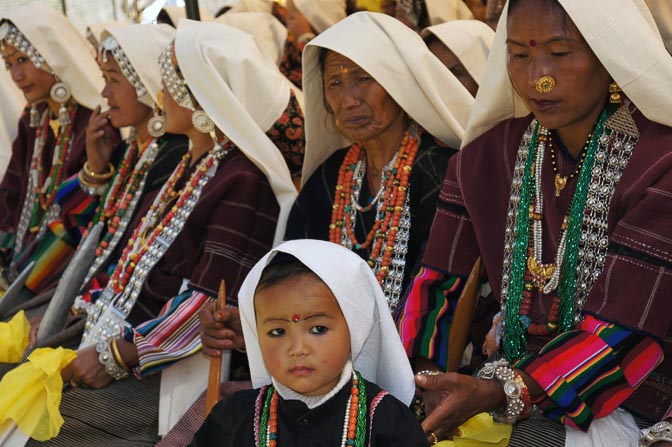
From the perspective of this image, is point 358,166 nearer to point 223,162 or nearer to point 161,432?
point 223,162

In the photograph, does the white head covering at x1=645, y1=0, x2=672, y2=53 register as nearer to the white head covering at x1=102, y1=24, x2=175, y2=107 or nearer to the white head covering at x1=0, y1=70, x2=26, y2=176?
the white head covering at x1=102, y1=24, x2=175, y2=107

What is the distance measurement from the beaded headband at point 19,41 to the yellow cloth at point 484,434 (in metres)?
3.88

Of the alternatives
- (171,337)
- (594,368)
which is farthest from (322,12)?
(594,368)

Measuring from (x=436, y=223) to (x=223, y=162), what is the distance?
116cm

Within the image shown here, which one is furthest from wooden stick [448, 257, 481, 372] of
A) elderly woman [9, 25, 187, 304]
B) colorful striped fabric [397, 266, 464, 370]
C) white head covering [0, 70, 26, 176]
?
white head covering [0, 70, 26, 176]

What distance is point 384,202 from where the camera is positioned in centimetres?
349

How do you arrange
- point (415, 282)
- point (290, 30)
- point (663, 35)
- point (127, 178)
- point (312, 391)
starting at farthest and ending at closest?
point (290, 30)
point (127, 178)
point (415, 282)
point (663, 35)
point (312, 391)

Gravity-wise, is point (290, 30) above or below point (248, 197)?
above

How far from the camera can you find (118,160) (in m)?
5.02

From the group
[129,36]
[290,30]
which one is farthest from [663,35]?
[290,30]

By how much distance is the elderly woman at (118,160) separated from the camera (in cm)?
450

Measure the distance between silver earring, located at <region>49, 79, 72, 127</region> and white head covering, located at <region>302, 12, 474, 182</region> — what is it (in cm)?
235

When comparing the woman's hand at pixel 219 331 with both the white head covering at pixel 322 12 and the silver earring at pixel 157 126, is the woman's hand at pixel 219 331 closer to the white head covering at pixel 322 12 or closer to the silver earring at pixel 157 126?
the silver earring at pixel 157 126

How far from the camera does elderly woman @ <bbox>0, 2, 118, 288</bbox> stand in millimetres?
5527
